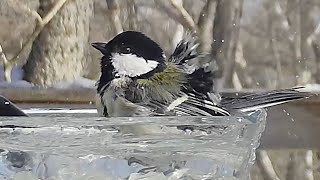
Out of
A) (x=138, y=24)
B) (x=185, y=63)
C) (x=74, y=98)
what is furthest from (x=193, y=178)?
(x=138, y=24)

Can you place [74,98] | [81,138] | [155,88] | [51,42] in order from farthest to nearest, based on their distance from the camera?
[51,42] → [74,98] → [155,88] → [81,138]

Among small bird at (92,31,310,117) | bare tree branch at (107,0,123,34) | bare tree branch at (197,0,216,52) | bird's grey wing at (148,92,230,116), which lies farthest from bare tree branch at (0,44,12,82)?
bird's grey wing at (148,92,230,116)

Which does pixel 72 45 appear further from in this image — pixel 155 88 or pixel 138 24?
pixel 155 88

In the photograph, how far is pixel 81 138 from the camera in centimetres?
38

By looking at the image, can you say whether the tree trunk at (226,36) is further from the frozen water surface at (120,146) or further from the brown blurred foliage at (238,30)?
the frozen water surface at (120,146)

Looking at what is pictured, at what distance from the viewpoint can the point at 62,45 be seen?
92cm

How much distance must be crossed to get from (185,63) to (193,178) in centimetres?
17

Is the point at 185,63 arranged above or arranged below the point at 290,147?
above

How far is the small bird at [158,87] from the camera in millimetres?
477

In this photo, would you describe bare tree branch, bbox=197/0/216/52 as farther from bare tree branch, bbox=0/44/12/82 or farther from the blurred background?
bare tree branch, bbox=0/44/12/82

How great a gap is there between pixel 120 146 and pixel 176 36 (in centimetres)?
54

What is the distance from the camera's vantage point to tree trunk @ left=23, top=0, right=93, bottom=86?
0.91m

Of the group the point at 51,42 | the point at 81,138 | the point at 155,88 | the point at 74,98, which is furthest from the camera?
the point at 51,42

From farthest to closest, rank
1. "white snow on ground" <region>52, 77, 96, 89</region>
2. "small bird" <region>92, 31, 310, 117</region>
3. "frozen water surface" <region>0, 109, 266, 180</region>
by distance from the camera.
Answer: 1. "white snow on ground" <region>52, 77, 96, 89</region>
2. "small bird" <region>92, 31, 310, 117</region>
3. "frozen water surface" <region>0, 109, 266, 180</region>
